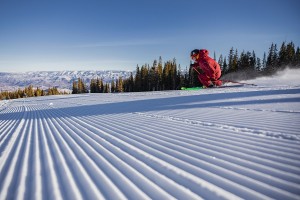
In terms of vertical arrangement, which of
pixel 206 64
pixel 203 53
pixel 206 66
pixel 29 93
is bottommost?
pixel 29 93

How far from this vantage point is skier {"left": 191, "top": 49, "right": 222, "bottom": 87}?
18656mm

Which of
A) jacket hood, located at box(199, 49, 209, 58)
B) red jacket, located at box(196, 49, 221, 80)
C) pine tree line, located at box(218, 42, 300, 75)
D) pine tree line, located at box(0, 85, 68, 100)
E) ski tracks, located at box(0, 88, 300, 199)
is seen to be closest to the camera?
ski tracks, located at box(0, 88, 300, 199)

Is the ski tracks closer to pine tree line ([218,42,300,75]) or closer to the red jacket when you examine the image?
the red jacket

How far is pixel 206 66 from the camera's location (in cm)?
1898

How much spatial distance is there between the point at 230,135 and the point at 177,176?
101 inches

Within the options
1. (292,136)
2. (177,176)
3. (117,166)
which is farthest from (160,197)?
(292,136)

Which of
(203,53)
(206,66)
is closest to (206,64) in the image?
(206,66)

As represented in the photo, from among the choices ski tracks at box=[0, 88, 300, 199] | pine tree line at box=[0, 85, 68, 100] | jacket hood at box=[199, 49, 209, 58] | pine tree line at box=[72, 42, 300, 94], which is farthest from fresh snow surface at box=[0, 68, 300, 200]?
pine tree line at box=[0, 85, 68, 100]

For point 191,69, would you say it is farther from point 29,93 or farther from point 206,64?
point 29,93

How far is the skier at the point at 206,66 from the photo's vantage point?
1866 centimetres

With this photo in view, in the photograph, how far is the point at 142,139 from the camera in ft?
17.6

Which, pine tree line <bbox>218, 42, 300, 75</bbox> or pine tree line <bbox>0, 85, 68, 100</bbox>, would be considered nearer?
pine tree line <bbox>218, 42, 300, 75</bbox>

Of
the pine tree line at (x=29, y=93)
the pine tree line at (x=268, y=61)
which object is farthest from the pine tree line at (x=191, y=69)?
the pine tree line at (x=29, y=93)

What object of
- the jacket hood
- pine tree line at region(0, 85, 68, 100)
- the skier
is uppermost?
the jacket hood
